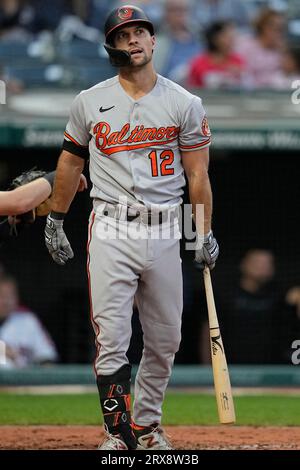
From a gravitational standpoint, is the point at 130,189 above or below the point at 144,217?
above

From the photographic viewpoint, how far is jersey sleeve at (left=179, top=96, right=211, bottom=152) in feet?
15.0

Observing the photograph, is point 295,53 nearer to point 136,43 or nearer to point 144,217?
point 136,43

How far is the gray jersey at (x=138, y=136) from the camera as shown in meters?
4.55

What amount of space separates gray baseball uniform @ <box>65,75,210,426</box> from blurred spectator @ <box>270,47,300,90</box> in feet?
16.9

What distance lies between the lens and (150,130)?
4.55 m

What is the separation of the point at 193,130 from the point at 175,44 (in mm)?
5443

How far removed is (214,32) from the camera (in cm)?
951

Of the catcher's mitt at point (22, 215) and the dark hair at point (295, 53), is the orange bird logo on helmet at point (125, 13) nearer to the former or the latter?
the catcher's mitt at point (22, 215)

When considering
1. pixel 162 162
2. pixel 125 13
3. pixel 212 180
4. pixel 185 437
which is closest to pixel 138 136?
pixel 162 162

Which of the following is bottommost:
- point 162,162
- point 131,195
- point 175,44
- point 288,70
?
point 131,195

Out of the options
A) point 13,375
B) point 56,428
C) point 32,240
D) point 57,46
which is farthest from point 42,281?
point 56,428

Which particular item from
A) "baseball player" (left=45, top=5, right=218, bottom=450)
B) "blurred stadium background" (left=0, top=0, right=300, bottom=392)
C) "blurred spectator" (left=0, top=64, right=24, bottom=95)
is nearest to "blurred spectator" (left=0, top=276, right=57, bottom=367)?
"blurred stadium background" (left=0, top=0, right=300, bottom=392)

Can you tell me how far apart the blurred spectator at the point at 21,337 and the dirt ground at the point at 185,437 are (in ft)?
9.14

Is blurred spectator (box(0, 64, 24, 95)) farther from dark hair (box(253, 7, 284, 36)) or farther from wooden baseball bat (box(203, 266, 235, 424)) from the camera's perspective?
wooden baseball bat (box(203, 266, 235, 424))
